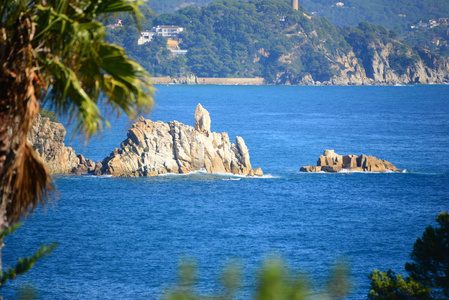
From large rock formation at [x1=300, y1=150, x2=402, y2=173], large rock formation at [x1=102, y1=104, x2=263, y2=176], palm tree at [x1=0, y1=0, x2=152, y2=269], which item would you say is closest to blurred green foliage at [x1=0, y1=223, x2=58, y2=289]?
palm tree at [x1=0, y1=0, x2=152, y2=269]

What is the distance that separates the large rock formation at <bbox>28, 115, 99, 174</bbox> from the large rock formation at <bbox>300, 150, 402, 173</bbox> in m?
25.6

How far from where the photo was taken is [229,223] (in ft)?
167

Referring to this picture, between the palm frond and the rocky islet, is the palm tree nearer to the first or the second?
the palm frond

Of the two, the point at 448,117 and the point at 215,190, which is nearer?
the point at 215,190

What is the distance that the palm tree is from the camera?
5.74 metres

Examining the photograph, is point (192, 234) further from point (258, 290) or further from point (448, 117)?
point (448, 117)

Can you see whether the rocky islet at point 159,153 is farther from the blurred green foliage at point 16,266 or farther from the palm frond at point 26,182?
the blurred green foliage at point 16,266

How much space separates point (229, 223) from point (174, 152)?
67.7 ft

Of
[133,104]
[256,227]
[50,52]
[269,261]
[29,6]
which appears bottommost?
[256,227]

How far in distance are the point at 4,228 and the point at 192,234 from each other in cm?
4193

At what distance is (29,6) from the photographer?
20.2 ft

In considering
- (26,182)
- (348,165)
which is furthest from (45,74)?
(348,165)

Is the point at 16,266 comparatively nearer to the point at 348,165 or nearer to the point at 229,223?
the point at 229,223

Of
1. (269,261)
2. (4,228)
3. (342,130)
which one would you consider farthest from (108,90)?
(342,130)
